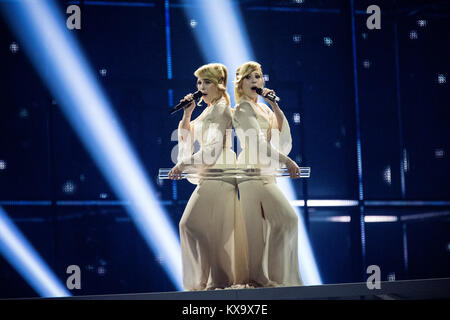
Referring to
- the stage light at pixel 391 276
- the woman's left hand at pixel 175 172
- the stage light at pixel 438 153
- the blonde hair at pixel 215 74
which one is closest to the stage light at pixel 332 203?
the stage light at pixel 391 276

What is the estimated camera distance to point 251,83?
4.07 m

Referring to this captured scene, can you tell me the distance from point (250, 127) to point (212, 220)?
24.2 inches

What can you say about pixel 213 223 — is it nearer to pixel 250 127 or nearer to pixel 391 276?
pixel 250 127

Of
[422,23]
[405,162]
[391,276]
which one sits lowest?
[391,276]

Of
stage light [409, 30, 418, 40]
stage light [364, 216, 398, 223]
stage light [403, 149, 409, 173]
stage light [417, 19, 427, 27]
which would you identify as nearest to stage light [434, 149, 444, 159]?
stage light [403, 149, 409, 173]

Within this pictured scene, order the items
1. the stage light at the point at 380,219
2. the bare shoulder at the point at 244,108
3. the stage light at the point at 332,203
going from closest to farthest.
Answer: the bare shoulder at the point at 244,108
the stage light at the point at 332,203
the stage light at the point at 380,219

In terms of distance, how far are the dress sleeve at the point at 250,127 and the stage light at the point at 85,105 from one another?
4.81 ft

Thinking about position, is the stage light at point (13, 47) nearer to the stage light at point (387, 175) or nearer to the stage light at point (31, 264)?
the stage light at point (31, 264)

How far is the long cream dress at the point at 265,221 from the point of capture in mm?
3891

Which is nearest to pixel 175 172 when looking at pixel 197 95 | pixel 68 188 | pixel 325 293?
pixel 197 95

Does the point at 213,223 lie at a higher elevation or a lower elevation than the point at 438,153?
lower

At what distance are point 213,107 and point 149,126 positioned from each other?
1358mm
